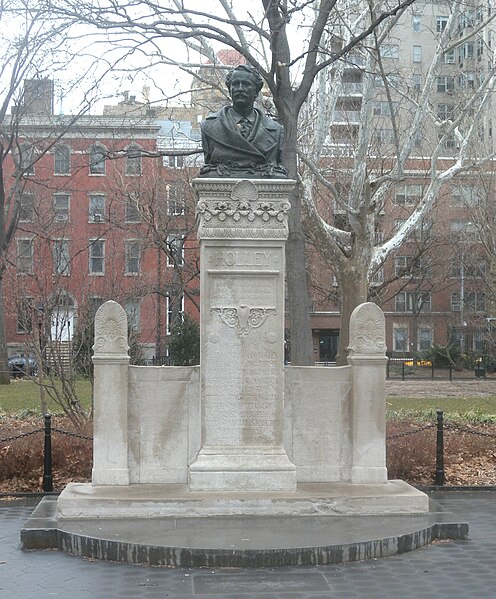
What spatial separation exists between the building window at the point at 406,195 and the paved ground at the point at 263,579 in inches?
1306

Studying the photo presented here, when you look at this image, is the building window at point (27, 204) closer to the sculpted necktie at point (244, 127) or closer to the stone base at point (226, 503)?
the sculpted necktie at point (244, 127)

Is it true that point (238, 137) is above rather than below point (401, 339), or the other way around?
above

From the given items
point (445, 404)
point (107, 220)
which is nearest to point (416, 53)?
point (107, 220)

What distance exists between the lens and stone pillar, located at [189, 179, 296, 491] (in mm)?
10914

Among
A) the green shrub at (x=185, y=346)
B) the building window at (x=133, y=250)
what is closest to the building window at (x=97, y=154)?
the building window at (x=133, y=250)

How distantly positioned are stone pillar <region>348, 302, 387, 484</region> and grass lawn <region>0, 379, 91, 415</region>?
1301 cm

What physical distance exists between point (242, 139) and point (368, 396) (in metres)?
3.42

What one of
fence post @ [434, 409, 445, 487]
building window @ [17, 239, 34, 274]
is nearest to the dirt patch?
building window @ [17, 239, 34, 274]

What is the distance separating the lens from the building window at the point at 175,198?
39.3 metres

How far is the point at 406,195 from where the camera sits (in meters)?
44.5

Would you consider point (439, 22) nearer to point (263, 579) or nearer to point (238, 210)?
point (238, 210)

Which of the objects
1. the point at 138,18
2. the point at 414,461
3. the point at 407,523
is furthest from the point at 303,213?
the point at 407,523

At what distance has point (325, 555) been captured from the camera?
907 centimetres

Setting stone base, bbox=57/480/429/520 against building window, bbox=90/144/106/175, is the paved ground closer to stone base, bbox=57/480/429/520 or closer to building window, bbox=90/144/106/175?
stone base, bbox=57/480/429/520
